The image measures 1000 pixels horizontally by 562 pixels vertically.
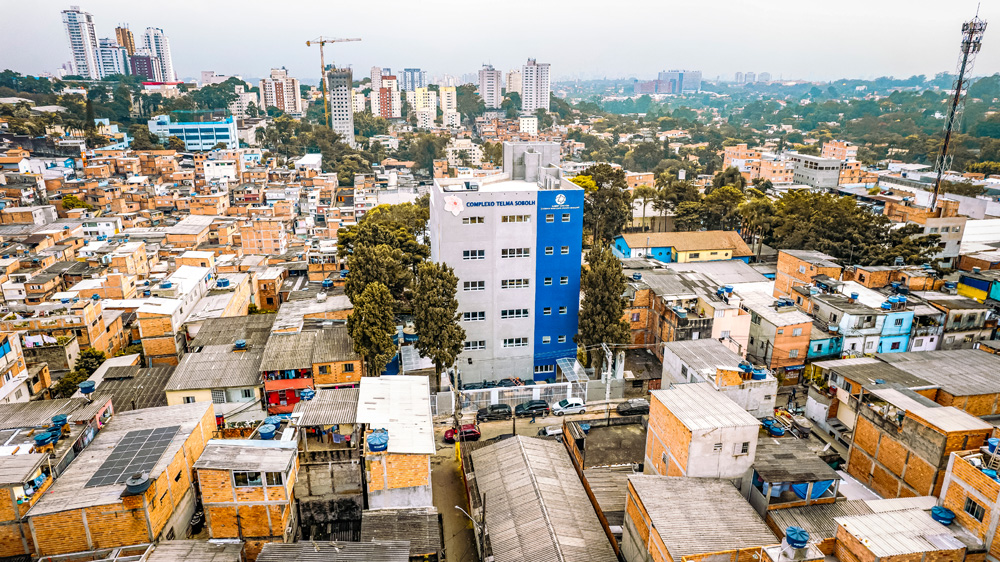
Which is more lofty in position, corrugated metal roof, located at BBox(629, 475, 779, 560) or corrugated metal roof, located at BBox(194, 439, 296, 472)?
corrugated metal roof, located at BBox(194, 439, 296, 472)

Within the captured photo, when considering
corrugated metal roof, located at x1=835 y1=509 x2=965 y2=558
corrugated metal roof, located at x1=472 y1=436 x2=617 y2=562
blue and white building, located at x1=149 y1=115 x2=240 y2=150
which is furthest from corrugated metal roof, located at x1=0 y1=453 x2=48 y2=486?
blue and white building, located at x1=149 y1=115 x2=240 y2=150

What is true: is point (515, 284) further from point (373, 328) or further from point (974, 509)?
point (974, 509)

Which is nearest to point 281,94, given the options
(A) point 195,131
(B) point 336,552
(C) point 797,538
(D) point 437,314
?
(A) point 195,131

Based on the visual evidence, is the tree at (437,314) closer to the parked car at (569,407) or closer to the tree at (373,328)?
the tree at (373,328)

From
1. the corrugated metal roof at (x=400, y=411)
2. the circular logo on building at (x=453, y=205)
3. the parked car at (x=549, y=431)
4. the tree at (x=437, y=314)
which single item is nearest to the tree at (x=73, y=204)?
the circular logo on building at (x=453, y=205)

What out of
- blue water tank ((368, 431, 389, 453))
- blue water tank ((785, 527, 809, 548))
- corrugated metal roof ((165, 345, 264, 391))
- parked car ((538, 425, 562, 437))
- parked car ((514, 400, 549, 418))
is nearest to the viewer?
blue water tank ((785, 527, 809, 548))

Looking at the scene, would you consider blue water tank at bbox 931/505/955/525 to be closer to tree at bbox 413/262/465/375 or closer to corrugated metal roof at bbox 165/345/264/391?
tree at bbox 413/262/465/375
